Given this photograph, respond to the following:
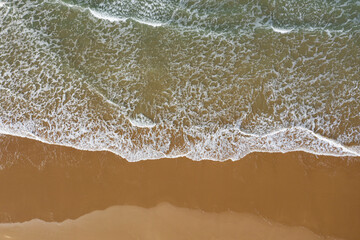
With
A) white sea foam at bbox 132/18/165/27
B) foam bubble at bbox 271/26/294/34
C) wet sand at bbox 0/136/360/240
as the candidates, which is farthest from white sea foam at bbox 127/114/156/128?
foam bubble at bbox 271/26/294/34

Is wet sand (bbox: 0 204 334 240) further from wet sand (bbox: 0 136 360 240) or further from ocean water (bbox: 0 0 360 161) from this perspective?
ocean water (bbox: 0 0 360 161)

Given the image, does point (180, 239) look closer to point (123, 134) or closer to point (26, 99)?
point (123, 134)

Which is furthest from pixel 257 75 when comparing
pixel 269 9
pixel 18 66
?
pixel 18 66

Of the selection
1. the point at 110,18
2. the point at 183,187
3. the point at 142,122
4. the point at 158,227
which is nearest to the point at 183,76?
the point at 142,122

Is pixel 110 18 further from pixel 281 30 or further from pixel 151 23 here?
pixel 281 30

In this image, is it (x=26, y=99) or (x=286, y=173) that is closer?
(x=286, y=173)
